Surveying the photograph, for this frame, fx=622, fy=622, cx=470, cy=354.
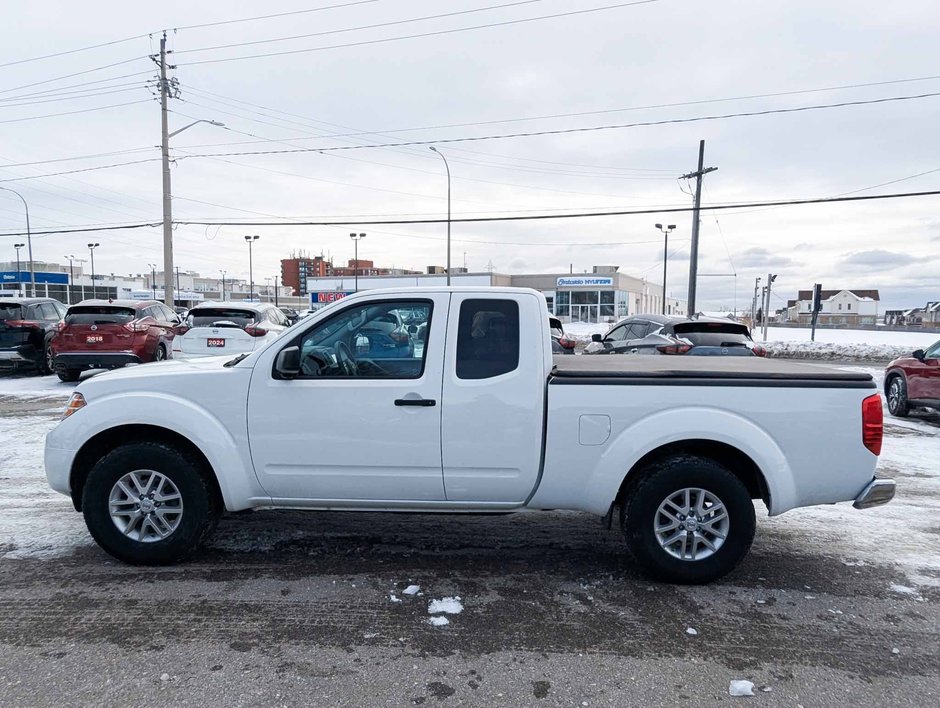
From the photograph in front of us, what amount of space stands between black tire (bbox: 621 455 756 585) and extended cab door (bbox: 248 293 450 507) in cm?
123

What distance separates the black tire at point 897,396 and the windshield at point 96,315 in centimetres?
1366

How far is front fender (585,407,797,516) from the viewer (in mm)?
3760

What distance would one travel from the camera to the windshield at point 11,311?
1315cm

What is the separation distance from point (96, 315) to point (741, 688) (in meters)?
12.6

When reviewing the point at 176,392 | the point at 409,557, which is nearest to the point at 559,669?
the point at 409,557

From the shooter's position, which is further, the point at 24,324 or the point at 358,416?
the point at 24,324

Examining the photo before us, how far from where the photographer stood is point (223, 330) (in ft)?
36.5

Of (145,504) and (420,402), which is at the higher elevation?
(420,402)

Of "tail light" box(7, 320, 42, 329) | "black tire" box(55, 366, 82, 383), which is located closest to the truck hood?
"black tire" box(55, 366, 82, 383)

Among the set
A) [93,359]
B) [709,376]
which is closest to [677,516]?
[709,376]

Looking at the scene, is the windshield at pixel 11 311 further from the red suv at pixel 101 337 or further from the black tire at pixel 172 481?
the black tire at pixel 172 481

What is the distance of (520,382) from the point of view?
3.87 metres

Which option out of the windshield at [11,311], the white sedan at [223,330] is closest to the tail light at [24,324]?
the windshield at [11,311]

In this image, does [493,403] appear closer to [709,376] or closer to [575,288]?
[709,376]
